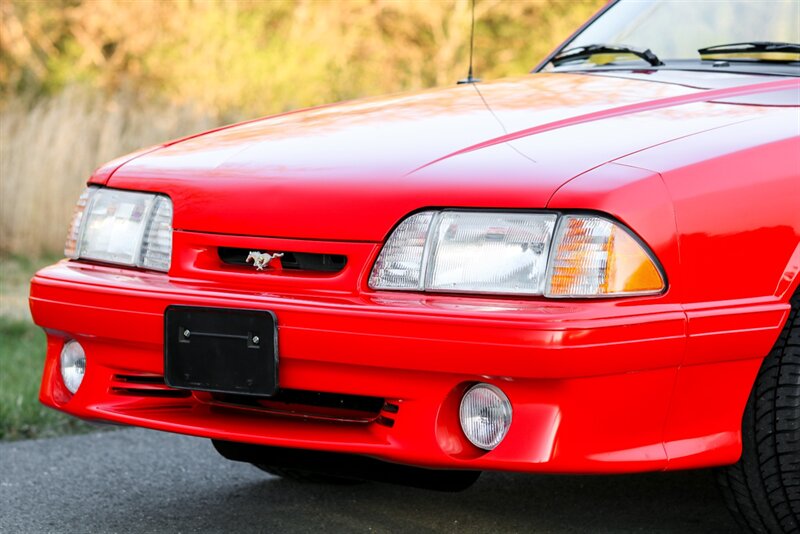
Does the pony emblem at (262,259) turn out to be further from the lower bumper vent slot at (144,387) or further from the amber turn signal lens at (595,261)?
the amber turn signal lens at (595,261)

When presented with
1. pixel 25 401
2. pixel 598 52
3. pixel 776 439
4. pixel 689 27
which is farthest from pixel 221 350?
pixel 25 401

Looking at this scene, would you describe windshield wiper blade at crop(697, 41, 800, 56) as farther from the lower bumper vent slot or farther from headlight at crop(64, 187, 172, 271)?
the lower bumper vent slot

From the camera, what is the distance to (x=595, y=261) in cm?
246

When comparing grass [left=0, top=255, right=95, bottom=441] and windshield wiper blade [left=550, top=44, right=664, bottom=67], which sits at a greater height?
windshield wiper blade [left=550, top=44, right=664, bottom=67]

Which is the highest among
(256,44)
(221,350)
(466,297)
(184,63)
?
(256,44)

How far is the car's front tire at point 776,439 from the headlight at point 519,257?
1.29ft

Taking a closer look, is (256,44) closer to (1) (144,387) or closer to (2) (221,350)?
(1) (144,387)

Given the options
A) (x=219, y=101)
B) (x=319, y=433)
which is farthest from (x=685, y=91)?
(x=219, y=101)

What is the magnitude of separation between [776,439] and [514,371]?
68 cm

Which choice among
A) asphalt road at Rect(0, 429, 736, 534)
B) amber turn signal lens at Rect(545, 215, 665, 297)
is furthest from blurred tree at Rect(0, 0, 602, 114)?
amber turn signal lens at Rect(545, 215, 665, 297)

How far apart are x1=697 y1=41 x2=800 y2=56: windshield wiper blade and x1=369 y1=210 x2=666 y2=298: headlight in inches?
49.6

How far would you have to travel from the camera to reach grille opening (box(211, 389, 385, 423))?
2648 mm

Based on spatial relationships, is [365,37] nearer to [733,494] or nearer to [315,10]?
[315,10]

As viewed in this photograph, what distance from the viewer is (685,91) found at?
3.13 meters
